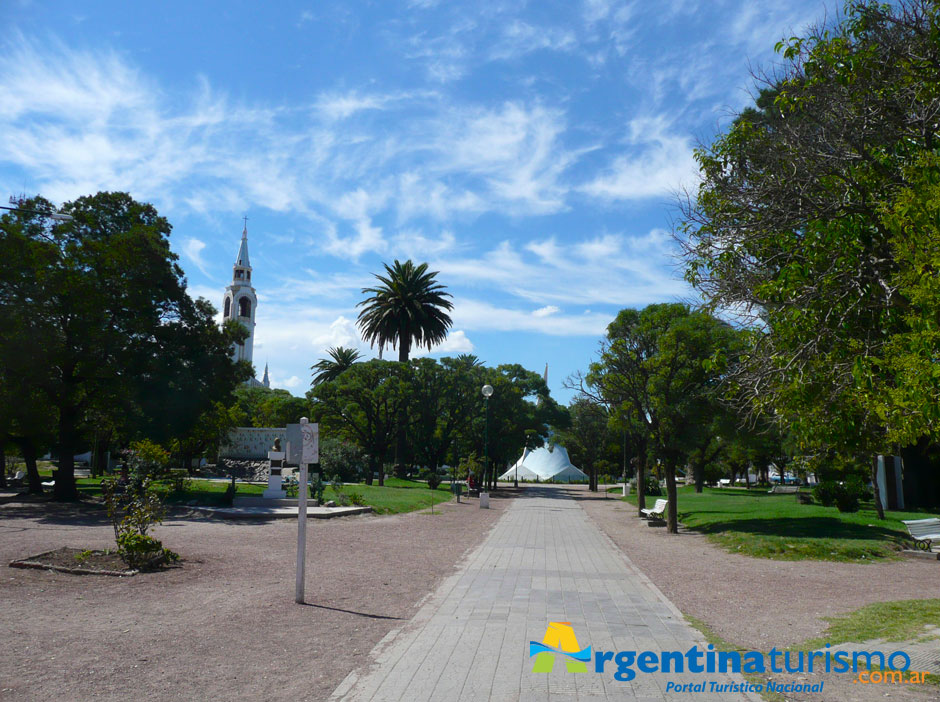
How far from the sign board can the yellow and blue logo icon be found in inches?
141

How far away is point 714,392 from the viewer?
19.0 m

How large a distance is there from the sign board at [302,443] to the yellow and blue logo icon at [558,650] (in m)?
3.58

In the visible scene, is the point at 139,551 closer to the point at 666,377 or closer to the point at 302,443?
the point at 302,443

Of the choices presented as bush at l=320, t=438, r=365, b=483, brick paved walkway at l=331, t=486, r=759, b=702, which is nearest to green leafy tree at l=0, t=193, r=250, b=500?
bush at l=320, t=438, r=365, b=483

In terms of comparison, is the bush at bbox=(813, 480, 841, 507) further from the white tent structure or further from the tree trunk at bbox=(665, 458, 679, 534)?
the white tent structure

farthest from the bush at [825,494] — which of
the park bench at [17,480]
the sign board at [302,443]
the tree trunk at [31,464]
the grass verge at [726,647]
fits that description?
the park bench at [17,480]

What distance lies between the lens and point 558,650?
256 inches

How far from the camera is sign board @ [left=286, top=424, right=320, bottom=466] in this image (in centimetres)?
873

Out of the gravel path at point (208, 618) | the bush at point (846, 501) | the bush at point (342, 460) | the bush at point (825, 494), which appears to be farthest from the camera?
the bush at point (342, 460)

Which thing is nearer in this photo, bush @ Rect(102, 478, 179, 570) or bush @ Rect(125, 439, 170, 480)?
bush @ Rect(102, 478, 179, 570)

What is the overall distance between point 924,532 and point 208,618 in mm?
15911

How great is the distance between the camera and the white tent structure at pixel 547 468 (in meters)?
74.2

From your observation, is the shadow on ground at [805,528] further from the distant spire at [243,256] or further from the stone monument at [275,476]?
the distant spire at [243,256]

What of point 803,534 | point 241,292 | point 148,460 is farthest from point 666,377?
point 241,292
